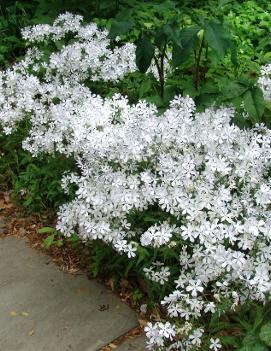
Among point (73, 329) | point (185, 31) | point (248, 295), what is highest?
point (185, 31)

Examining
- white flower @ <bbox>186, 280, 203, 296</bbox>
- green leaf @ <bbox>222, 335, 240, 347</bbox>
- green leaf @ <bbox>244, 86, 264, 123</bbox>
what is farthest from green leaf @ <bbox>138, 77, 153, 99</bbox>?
green leaf @ <bbox>222, 335, 240, 347</bbox>

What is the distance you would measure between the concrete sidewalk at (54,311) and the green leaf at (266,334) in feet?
2.37

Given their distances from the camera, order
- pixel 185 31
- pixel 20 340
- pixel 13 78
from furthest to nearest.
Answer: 1. pixel 13 78
2. pixel 185 31
3. pixel 20 340

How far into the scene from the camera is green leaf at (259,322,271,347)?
268 cm

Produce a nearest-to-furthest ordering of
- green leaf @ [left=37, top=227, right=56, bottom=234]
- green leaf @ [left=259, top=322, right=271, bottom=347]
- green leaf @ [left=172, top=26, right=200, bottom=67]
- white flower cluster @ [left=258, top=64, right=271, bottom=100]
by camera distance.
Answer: green leaf @ [left=259, top=322, right=271, bottom=347], green leaf @ [left=172, top=26, right=200, bottom=67], white flower cluster @ [left=258, top=64, right=271, bottom=100], green leaf @ [left=37, top=227, right=56, bottom=234]

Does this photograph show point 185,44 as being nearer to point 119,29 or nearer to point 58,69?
point 119,29

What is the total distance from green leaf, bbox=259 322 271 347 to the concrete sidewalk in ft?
2.37

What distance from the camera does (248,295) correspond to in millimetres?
2805

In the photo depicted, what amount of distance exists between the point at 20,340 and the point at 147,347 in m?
0.79

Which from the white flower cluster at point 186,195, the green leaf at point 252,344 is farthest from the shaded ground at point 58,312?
the green leaf at point 252,344

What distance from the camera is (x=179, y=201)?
2.93 metres

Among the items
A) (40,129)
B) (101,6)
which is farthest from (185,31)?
(101,6)

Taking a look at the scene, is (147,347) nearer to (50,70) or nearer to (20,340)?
(20,340)

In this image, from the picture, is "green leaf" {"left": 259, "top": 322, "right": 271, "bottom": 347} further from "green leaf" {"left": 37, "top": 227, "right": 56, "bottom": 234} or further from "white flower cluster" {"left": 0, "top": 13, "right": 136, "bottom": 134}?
"white flower cluster" {"left": 0, "top": 13, "right": 136, "bottom": 134}
